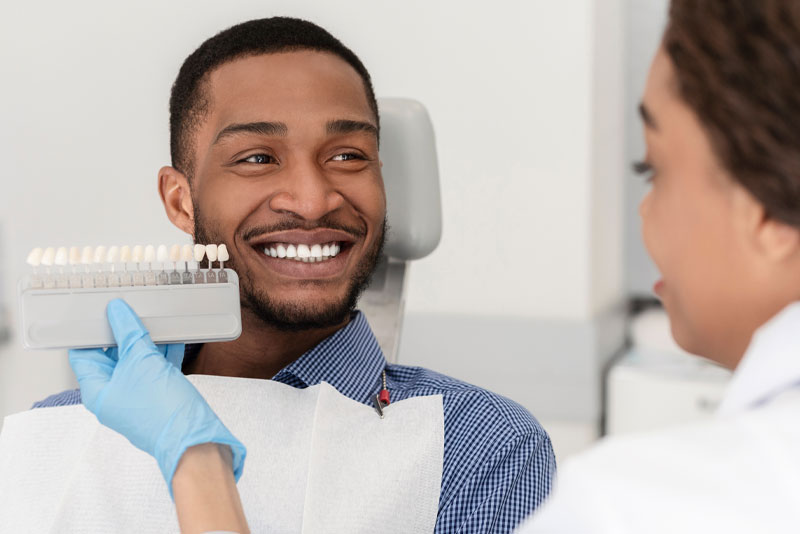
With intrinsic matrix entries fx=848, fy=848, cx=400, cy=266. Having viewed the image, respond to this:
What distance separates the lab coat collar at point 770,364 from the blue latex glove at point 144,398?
554mm

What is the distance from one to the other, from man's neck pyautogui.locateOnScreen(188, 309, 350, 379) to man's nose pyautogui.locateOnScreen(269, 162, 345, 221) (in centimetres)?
21

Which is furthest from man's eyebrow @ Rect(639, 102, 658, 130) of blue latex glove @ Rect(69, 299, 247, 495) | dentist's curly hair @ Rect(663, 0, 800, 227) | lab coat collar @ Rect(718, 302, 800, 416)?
blue latex glove @ Rect(69, 299, 247, 495)

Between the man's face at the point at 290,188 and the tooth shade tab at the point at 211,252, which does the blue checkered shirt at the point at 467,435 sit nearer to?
the man's face at the point at 290,188

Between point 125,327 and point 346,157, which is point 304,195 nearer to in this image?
point 346,157

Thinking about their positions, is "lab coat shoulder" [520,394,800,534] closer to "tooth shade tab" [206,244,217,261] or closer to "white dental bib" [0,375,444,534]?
"white dental bib" [0,375,444,534]

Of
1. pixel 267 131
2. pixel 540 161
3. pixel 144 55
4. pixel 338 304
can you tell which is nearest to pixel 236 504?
pixel 338 304

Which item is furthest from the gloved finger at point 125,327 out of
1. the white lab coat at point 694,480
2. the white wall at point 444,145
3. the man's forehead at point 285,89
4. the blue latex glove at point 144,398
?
the white wall at point 444,145

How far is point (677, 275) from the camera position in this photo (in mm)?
697

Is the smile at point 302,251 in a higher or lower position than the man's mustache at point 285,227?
lower

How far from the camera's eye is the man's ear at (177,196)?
1.46 metres

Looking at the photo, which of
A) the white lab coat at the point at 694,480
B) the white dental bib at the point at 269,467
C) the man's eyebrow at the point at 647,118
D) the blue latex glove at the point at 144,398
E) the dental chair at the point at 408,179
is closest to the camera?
the white lab coat at the point at 694,480

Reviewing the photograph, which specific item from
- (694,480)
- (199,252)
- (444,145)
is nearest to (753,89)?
(694,480)

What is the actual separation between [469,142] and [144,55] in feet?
3.53

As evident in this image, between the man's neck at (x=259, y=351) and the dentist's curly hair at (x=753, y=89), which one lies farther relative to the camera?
the man's neck at (x=259, y=351)
